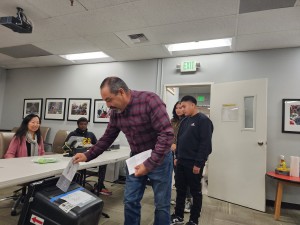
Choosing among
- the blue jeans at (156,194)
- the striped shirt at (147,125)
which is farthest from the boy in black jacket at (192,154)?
the striped shirt at (147,125)

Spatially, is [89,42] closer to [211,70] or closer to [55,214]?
[211,70]

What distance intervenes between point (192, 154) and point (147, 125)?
0.98m

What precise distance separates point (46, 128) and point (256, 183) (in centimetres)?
424

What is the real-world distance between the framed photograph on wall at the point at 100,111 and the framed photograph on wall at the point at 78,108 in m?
0.17

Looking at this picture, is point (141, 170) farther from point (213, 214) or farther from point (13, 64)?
point (13, 64)

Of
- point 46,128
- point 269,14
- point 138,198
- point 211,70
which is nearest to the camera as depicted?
point 138,198

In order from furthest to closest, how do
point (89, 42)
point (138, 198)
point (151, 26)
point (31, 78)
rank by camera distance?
point (31, 78)
point (89, 42)
point (151, 26)
point (138, 198)

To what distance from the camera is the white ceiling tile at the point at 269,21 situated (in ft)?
→ 7.84

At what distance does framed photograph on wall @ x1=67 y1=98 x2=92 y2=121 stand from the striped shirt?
324 cm

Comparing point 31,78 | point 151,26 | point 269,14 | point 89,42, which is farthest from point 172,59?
point 31,78

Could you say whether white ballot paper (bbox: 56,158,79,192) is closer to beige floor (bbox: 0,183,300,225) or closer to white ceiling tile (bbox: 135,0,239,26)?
beige floor (bbox: 0,183,300,225)

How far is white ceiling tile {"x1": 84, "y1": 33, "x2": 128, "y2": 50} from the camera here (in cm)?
319

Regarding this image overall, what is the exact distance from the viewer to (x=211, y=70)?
371cm

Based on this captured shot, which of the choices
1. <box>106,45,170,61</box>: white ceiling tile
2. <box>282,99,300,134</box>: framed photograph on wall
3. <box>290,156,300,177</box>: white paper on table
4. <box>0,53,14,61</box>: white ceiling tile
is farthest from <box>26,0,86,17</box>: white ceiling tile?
<box>290,156,300,177</box>: white paper on table
